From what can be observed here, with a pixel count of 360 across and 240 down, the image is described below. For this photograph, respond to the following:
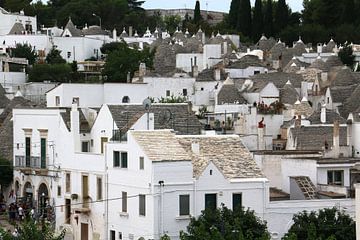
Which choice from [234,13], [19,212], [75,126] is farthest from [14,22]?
[19,212]

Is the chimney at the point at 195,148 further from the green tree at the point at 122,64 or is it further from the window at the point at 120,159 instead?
the green tree at the point at 122,64

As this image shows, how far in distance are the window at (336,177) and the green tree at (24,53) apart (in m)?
62.0

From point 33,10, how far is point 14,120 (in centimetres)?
9968

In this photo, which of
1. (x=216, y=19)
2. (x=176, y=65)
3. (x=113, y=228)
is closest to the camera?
(x=113, y=228)

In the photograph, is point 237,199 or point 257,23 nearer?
point 237,199

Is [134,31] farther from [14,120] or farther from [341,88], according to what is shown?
[14,120]

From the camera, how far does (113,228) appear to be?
44.6m

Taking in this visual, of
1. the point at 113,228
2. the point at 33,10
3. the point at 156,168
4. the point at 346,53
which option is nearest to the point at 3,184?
the point at 113,228

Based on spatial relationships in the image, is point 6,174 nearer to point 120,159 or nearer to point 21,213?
point 21,213

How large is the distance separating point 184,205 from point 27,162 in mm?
11529

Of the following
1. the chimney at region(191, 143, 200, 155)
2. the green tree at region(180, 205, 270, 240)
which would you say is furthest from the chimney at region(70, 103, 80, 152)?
the green tree at region(180, 205, 270, 240)

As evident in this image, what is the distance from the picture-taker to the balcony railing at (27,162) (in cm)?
5088

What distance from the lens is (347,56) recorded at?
10775cm

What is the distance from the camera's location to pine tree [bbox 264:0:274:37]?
13975 centimetres
